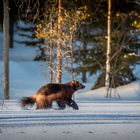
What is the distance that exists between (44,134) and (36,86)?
28.6 metres

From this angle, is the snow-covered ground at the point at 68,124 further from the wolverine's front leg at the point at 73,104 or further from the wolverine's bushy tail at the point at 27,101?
the wolverine's front leg at the point at 73,104

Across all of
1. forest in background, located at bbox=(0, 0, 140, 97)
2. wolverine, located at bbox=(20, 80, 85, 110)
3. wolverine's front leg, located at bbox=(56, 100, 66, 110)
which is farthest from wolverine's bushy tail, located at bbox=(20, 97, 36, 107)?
forest in background, located at bbox=(0, 0, 140, 97)

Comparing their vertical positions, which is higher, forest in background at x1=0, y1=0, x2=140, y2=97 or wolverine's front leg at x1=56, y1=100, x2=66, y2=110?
forest in background at x1=0, y1=0, x2=140, y2=97

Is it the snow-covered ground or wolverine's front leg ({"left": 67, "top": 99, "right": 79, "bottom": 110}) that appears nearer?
the snow-covered ground

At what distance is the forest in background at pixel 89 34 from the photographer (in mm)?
28000

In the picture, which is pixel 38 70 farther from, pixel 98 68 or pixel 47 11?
pixel 47 11

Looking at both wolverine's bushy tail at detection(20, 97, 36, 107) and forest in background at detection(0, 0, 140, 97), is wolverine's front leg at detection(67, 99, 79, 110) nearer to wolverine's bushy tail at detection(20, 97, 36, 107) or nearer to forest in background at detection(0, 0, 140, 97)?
wolverine's bushy tail at detection(20, 97, 36, 107)

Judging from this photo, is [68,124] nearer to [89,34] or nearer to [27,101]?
[27,101]

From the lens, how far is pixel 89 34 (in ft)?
114

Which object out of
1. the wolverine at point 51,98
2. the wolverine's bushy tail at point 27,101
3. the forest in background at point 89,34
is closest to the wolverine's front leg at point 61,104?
the wolverine at point 51,98

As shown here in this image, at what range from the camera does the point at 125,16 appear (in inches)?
1240

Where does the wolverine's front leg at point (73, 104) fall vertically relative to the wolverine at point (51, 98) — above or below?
below

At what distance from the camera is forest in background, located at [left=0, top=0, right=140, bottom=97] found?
28.0 meters

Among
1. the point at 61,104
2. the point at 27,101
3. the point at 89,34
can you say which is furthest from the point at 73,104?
the point at 89,34
